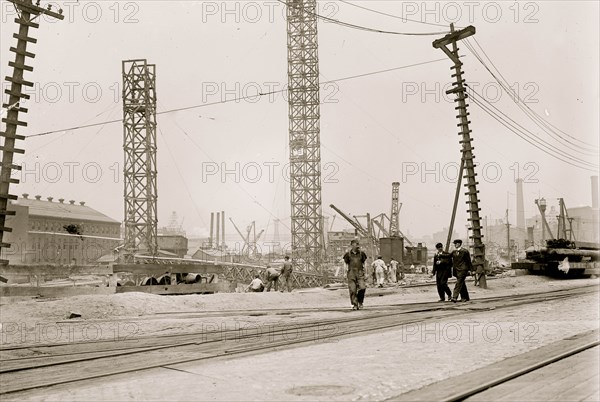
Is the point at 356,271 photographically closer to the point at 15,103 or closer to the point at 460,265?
the point at 460,265

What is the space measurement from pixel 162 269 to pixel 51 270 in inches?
1185

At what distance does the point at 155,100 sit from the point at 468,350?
Answer: 3610 centimetres

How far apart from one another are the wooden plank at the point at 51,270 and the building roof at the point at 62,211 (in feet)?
91.2

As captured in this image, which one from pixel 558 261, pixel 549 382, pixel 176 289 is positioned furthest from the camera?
pixel 558 261

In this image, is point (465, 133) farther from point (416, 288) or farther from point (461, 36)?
point (416, 288)

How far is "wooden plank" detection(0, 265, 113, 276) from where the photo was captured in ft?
138

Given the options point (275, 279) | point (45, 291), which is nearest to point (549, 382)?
point (275, 279)

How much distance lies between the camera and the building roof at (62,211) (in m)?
83.2

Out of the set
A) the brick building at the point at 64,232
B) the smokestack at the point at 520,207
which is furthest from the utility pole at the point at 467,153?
the smokestack at the point at 520,207

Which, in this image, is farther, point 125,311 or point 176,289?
point 176,289

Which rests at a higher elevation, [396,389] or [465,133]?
[465,133]

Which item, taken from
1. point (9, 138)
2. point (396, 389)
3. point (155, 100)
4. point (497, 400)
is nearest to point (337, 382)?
point (396, 389)

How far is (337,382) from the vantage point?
555cm

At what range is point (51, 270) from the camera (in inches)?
1988
